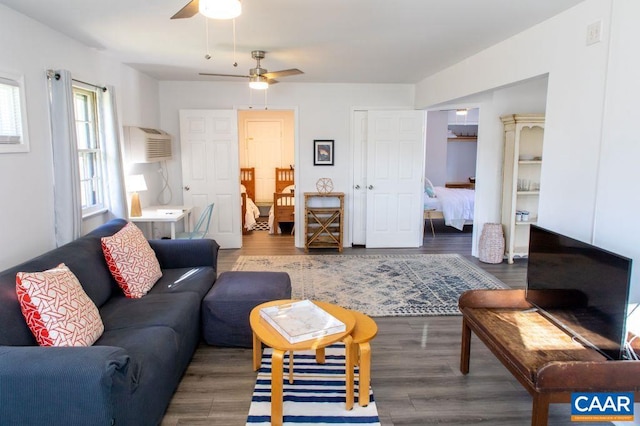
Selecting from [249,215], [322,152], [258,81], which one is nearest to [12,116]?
[258,81]

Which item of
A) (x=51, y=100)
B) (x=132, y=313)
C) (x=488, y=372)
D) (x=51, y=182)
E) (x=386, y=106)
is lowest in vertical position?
(x=488, y=372)

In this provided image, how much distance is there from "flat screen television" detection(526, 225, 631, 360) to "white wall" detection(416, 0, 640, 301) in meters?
0.38

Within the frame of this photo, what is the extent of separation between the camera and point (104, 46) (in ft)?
13.0

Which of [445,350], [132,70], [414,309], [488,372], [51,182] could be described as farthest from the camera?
[132,70]

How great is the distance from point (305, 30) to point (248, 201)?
522cm

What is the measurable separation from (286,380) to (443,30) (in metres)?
2.90

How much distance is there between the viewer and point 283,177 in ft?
30.3

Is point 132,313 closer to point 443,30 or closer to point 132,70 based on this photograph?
point 443,30

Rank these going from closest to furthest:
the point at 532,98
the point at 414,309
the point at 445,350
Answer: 1. the point at 445,350
2. the point at 414,309
3. the point at 532,98

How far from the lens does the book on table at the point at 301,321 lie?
2.32 m

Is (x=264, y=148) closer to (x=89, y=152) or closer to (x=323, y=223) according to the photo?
(x=323, y=223)

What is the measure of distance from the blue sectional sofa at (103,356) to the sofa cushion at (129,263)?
0.07 m

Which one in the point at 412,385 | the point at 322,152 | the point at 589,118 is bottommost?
the point at 412,385

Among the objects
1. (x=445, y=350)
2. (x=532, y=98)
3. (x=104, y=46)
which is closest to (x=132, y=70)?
(x=104, y=46)
